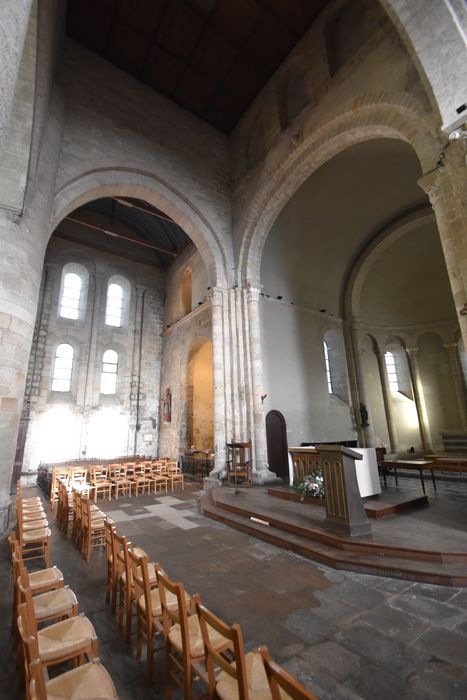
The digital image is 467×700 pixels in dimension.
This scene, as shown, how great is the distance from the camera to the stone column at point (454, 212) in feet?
15.9

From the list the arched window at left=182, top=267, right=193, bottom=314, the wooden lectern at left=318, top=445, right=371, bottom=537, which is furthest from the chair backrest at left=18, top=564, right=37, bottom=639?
the arched window at left=182, top=267, right=193, bottom=314

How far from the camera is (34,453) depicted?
12.2m

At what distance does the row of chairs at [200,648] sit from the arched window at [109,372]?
495 inches

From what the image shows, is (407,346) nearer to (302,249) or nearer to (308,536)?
(302,249)

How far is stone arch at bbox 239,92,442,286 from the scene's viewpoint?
6066mm

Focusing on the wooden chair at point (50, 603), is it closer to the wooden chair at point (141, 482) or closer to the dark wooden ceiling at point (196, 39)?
the wooden chair at point (141, 482)

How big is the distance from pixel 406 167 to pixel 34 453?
51.8 ft

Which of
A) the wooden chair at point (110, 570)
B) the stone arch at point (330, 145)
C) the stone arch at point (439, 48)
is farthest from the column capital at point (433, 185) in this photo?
the wooden chair at point (110, 570)

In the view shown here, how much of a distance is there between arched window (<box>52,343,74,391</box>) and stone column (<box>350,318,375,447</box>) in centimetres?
1159

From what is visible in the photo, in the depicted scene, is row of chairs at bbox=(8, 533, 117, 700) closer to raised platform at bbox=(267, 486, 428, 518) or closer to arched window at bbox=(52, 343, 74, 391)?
raised platform at bbox=(267, 486, 428, 518)

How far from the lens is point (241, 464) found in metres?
Answer: 8.79

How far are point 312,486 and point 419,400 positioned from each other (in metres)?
10.7

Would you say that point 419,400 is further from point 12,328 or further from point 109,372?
point 12,328

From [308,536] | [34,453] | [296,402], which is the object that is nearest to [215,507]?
[308,536]
